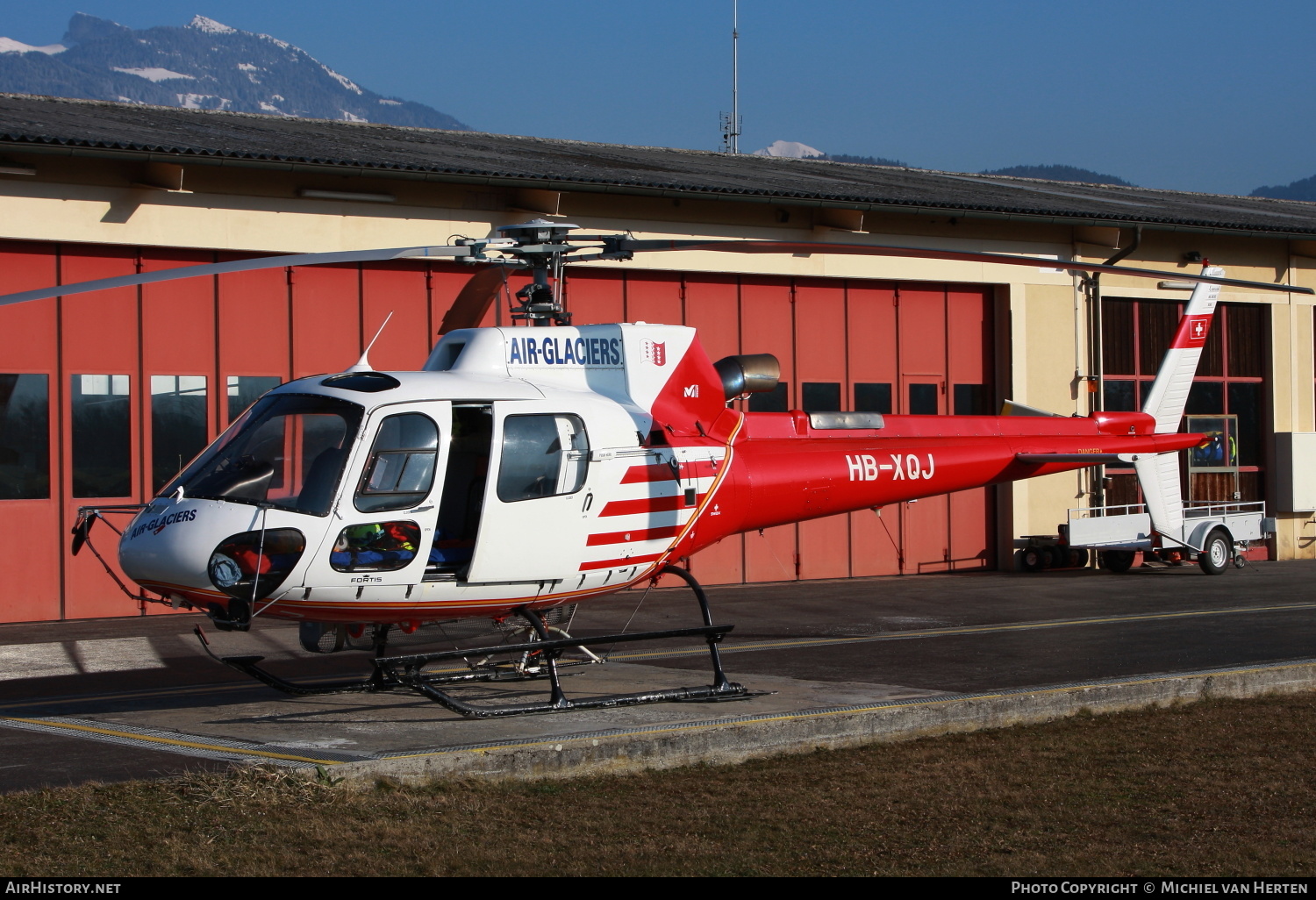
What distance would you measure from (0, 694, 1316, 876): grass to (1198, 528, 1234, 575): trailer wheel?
14.0m

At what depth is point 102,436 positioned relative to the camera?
16.9m

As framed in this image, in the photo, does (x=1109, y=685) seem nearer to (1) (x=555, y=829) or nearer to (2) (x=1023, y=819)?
(2) (x=1023, y=819)

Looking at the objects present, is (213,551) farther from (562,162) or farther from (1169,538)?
(1169,538)

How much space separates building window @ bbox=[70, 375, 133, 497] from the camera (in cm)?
1675

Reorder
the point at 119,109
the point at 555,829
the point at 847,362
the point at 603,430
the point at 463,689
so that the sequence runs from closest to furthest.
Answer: the point at 555,829 → the point at 603,430 → the point at 463,689 → the point at 119,109 → the point at 847,362

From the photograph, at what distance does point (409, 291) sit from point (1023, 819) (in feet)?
44.8

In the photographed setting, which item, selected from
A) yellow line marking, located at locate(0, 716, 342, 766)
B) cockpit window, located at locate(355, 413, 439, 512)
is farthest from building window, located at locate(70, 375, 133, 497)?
cockpit window, located at locate(355, 413, 439, 512)

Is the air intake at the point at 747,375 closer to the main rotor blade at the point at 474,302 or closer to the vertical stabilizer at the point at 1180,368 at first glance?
the main rotor blade at the point at 474,302

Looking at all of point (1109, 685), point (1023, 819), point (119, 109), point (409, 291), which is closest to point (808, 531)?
point (409, 291)

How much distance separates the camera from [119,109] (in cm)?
2014

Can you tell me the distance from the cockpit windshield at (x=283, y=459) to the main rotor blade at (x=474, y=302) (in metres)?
1.62

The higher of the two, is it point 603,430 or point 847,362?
point 847,362

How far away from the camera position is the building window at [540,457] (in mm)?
9531

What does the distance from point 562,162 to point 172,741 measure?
13.7 metres
